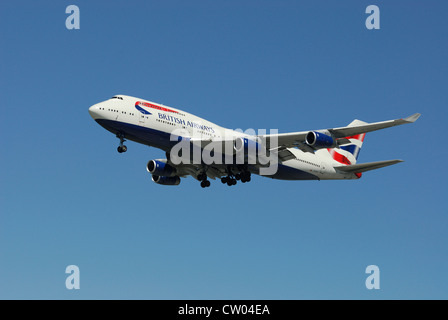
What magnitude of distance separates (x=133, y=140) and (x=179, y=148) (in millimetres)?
3631

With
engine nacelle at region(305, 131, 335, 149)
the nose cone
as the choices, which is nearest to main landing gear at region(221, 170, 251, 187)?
engine nacelle at region(305, 131, 335, 149)

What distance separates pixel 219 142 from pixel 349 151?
18.0 metres

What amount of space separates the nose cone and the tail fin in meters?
22.8

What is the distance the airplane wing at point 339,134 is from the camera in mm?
41594

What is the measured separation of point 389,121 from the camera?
1649 inches

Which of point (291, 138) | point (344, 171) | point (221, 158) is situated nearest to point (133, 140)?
point (221, 158)

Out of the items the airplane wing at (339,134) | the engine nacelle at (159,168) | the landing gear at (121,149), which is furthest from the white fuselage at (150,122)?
the engine nacelle at (159,168)

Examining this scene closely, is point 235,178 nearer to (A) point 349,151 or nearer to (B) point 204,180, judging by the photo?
(B) point 204,180

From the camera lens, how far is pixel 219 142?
153 ft

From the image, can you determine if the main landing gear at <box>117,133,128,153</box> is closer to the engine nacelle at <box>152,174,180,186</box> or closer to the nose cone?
the nose cone

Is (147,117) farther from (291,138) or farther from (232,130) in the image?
(291,138)

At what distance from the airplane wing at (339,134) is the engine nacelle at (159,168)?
32.9 ft

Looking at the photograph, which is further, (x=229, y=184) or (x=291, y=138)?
(x=229, y=184)

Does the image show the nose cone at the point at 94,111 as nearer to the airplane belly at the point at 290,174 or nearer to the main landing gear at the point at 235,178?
the main landing gear at the point at 235,178
